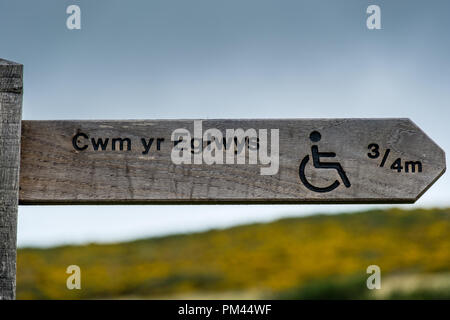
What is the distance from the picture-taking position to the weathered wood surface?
98.7 inches

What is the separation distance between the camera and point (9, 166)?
2436 millimetres

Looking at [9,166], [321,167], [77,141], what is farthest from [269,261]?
[9,166]

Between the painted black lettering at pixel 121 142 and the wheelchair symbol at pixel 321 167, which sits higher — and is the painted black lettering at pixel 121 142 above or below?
above

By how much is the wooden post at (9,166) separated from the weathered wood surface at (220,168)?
87 millimetres

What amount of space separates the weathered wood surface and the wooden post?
9cm

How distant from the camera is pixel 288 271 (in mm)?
12961

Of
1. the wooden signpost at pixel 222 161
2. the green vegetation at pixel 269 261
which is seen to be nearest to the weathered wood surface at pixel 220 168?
the wooden signpost at pixel 222 161

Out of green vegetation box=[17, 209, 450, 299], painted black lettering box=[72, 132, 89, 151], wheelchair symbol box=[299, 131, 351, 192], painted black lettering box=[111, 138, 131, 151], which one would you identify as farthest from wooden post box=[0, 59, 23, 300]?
green vegetation box=[17, 209, 450, 299]

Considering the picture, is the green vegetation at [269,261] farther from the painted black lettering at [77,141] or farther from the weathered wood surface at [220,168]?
the painted black lettering at [77,141]

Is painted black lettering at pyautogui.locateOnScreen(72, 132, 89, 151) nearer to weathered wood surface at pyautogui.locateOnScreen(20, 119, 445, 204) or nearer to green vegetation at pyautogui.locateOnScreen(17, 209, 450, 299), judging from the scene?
weathered wood surface at pyautogui.locateOnScreen(20, 119, 445, 204)

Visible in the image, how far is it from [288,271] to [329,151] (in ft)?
35.3

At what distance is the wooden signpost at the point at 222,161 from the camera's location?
251 centimetres
